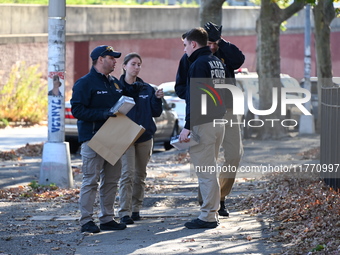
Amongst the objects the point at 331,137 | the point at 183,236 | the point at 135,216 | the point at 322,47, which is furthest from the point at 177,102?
the point at 183,236

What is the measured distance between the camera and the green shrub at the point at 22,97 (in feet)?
86.8

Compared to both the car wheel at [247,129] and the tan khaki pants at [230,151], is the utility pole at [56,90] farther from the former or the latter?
the car wheel at [247,129]

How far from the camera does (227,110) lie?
946 cm

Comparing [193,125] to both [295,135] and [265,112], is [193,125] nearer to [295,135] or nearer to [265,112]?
[265,112]

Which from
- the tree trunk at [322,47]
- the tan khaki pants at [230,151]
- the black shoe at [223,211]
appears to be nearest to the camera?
the tan khaki pants at [230,151]

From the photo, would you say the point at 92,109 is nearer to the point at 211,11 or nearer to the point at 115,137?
the point at 115,137

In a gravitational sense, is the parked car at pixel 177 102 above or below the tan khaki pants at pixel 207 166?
below

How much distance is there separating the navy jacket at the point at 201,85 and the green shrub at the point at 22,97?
17899 millimetres

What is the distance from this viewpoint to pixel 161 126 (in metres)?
20.3

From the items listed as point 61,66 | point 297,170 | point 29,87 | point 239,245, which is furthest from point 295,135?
point 239,245

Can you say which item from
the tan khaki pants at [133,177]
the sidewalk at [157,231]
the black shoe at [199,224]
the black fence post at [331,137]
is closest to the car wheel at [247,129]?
the sidewalk at [157,231]

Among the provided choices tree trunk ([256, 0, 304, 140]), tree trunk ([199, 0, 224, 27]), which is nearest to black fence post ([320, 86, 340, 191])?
tree trunk ([199, 0, 224, 27])

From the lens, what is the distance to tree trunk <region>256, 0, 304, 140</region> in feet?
74.6

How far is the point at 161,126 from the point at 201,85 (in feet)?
38.1
